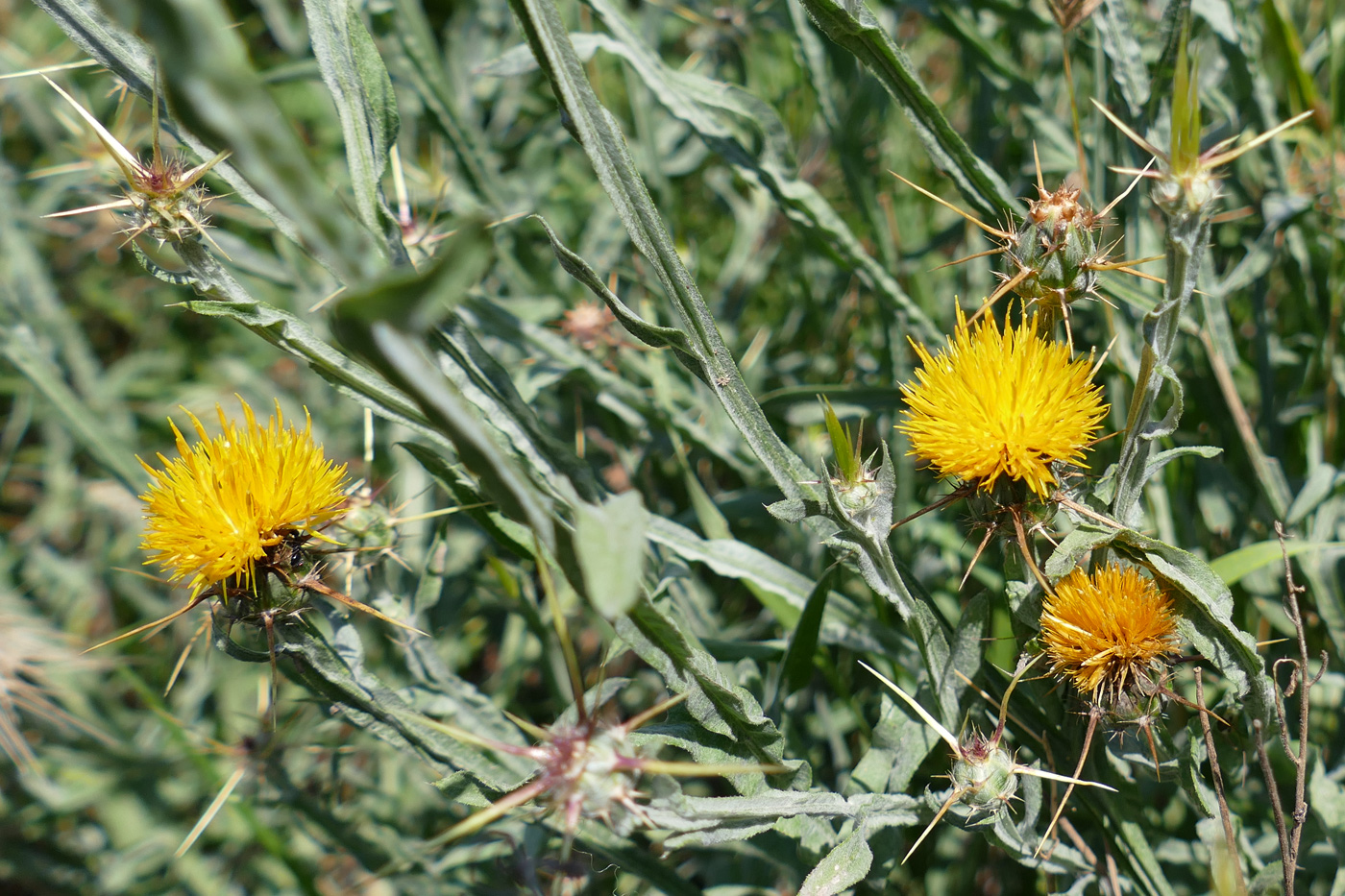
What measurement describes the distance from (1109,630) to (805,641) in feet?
1.41

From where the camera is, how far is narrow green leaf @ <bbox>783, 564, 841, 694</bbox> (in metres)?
1.19

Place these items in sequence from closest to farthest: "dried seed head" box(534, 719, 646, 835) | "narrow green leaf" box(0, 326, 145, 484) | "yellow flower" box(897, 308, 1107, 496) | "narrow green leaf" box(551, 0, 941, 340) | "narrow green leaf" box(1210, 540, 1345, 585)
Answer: "dried seed head" box(534, 719, 646, 835) < "yellow flower" box(897, 308, 1107, 496) < "narrow green leaf" box(1210, 540, 1345, 585) < "narrow green leaf" box(551, 0, 941, 340) < "narrow green leaf" box(0, 326, 145, 484)

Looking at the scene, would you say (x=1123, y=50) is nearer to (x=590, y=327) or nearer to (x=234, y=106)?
(x=590, y=327)

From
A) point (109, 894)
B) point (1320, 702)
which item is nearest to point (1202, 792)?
point (1320, 702)

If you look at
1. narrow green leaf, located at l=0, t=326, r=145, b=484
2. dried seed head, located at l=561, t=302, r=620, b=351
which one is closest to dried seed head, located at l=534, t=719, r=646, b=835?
dried seed head, located at l=561, t=302, r=620, b=351

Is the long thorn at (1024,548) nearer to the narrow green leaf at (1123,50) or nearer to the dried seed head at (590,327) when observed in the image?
the narrow green leaf at (1123,50)

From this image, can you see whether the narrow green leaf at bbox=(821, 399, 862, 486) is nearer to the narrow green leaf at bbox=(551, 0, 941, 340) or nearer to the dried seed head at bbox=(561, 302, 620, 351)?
the narrow green leaf at bbox=(551, 0, 941, 340)

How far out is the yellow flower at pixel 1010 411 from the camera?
3.03 ft

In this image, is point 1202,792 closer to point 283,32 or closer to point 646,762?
point 646,762

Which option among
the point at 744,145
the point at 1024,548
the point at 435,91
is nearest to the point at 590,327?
the point at 744,145

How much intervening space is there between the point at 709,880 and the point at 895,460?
89 cm

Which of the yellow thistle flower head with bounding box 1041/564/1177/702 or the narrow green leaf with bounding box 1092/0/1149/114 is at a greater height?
the narrow green leaf with bounding box 1092/0/1149/114

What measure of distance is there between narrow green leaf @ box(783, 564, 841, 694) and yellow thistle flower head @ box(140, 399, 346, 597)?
2.25 feet

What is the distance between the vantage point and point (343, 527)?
4.05 feet
